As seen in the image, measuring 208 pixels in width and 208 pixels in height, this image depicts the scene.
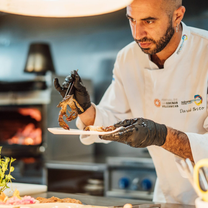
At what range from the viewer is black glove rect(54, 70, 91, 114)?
149 centimetres

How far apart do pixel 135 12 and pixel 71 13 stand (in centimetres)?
44

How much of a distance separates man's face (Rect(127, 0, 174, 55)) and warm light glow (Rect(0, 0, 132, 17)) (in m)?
0.42

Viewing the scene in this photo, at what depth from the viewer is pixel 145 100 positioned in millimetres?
1791

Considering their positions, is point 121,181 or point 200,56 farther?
point 121,181

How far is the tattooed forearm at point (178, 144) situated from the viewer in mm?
1303

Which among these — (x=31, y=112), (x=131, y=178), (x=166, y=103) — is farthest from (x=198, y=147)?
(x=31, y=112)

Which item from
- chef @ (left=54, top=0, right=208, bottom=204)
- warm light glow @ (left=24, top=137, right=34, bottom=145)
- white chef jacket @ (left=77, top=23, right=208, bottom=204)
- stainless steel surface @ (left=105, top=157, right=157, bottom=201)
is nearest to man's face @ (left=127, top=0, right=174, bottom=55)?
chef @ (left=54, top=0, right=208, bottom=204)

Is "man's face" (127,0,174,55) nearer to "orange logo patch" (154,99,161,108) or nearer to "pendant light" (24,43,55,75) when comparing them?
"orange logo patch" (154,99,161,108)

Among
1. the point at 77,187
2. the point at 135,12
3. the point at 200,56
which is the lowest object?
the point at 77,187

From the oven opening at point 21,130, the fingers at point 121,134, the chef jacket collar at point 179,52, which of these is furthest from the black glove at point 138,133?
the oven opening at point 21,130

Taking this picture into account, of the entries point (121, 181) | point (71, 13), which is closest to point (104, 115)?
point (71, 13)

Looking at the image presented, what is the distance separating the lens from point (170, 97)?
5.53 feet

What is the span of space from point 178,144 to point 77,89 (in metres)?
0.56

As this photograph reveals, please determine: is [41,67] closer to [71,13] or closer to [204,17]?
[204,17]
